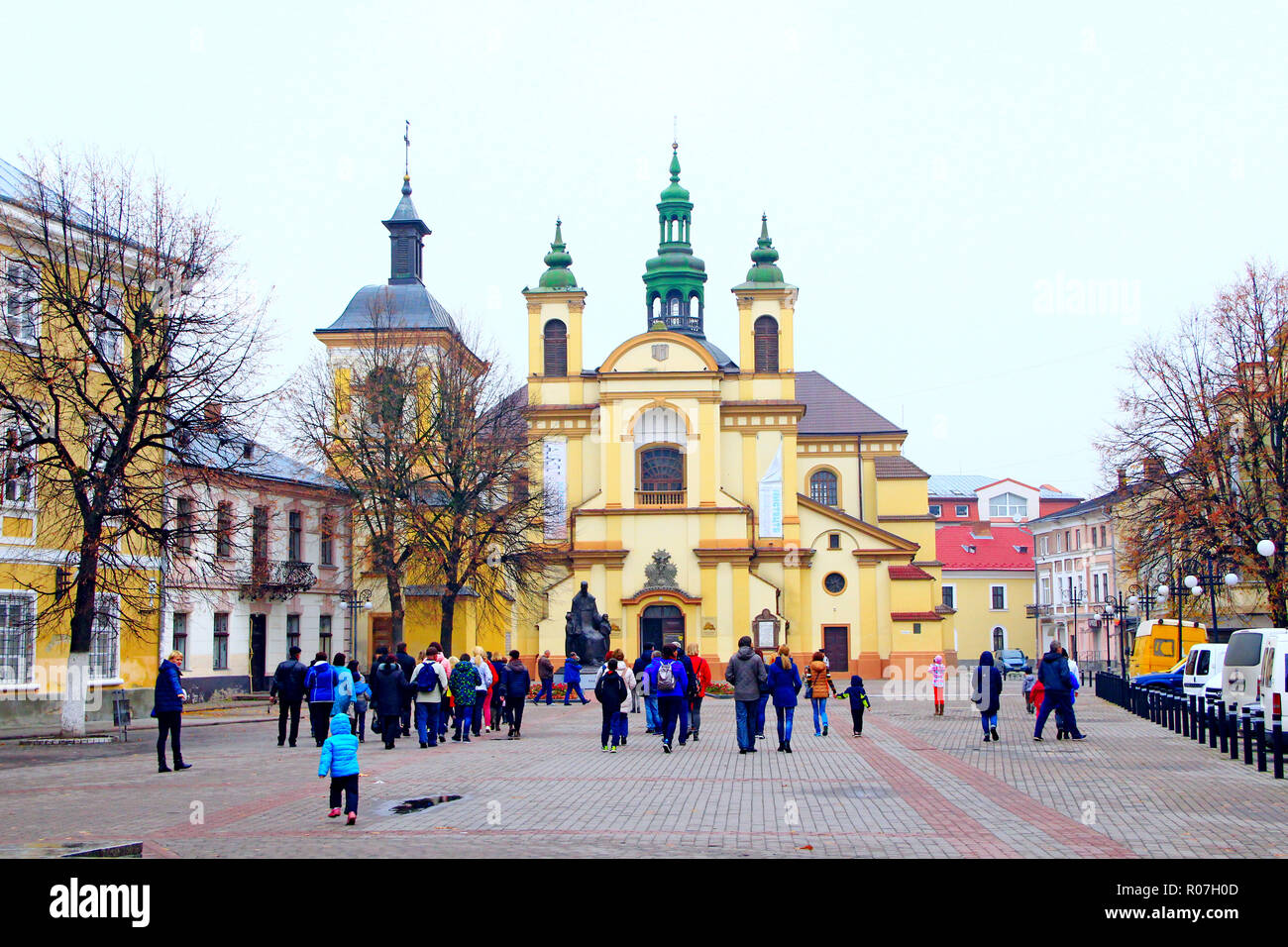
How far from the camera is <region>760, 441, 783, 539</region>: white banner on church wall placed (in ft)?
190

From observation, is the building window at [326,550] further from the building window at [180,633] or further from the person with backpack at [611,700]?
the person with backpack at [611,700]

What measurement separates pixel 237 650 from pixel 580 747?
81.7 ft

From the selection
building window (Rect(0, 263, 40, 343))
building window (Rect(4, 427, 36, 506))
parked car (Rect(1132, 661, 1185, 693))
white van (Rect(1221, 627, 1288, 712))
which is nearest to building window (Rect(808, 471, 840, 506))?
parked car (Rect(1132, 661, 1185, 693))

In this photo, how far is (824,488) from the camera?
68000 millimetres

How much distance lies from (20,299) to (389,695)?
35.3ft

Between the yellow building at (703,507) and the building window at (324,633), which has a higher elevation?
the yellow building at (703,507)

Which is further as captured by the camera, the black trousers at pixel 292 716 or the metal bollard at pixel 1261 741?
the black trousers at pixel 292 716

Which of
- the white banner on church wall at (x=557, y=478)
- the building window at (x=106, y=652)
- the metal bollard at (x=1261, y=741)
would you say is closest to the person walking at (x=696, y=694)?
the metal bollard at (x=1261, y=741)

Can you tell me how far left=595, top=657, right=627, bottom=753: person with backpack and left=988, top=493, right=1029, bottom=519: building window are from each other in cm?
9364

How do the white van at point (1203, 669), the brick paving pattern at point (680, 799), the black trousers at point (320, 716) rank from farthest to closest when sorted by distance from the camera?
the white van at point (1203, 669) < the black trousers at point (320, 716) < the brick paving pattern at point (680, 799)

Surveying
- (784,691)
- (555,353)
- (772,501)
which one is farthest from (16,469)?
(772,501)

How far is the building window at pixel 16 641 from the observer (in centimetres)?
2847

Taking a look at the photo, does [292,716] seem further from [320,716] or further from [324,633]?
[324,633]

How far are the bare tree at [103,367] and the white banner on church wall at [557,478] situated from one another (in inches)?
1185
